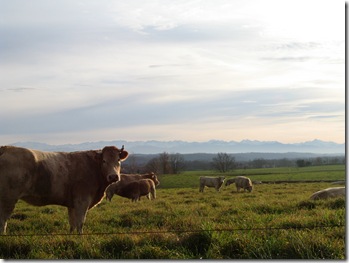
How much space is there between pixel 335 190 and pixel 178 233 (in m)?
6.81

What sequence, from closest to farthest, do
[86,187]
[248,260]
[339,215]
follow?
[248,260] < [339,215] < [86,187]

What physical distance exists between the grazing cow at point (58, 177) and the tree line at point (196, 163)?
64 cm

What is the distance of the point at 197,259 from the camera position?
4.53 metres

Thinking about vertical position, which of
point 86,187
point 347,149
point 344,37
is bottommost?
point 86,187

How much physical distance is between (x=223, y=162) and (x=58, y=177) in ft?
24.4

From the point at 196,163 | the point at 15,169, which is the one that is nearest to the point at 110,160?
the point at 15,169

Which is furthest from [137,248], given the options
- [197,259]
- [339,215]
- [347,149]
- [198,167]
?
[198,167]

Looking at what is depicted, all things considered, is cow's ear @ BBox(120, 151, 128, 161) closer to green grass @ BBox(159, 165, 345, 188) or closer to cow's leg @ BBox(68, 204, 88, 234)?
cow's leg @ BBox(68, 204, 88, 234)

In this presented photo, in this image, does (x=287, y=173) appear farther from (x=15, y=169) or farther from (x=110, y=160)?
(x=15, y=169)

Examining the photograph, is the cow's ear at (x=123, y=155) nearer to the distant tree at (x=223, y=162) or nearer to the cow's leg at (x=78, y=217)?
the cow's leg at (x=78, y=217)

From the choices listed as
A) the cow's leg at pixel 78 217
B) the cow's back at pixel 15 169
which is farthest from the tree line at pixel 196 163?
the cow's back at pixel 15 169

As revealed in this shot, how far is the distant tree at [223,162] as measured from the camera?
1252cm

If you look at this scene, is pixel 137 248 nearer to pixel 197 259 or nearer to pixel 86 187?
pixel 197 259

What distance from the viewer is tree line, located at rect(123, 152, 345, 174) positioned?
8.04m
